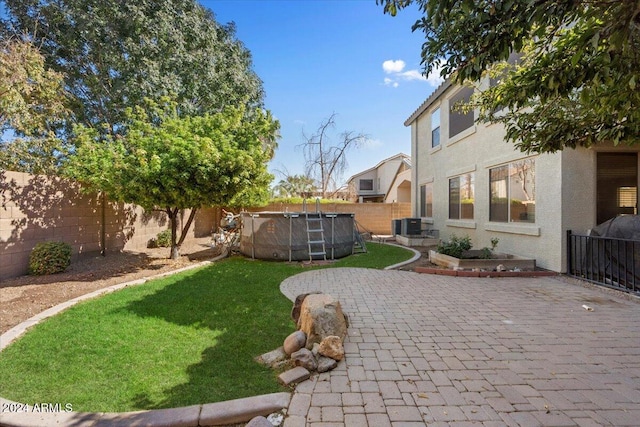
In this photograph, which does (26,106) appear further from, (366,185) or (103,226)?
(366,185)

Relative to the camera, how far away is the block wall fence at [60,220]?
6.78 meters

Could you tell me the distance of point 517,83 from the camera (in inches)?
159

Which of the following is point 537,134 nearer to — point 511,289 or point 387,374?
point 511,289

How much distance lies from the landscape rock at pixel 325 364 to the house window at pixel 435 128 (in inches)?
479

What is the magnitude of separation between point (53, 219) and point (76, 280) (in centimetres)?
215

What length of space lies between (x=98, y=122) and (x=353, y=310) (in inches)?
636

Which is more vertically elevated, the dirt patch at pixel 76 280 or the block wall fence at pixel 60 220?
the block wall fence at pixel 60 220

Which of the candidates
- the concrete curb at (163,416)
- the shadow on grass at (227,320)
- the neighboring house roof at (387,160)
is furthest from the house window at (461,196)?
the neighboring house roof at (387,160)

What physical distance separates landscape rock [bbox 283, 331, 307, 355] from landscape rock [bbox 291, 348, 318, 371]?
0.15m

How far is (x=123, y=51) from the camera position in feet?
44.4

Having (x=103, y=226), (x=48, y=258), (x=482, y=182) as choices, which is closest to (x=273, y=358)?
(x=48, y=258)

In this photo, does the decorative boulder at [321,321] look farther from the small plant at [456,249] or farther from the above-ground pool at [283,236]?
the above-ground pool at [283,236]

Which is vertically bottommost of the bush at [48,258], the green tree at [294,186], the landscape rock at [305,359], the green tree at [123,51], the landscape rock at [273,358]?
the landscape rock at [273,358]

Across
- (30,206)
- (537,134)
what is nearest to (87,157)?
(30,206)
